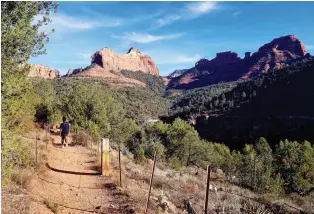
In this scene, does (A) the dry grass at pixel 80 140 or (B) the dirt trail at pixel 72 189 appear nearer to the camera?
(B) the dirt trail at pixel 72 189

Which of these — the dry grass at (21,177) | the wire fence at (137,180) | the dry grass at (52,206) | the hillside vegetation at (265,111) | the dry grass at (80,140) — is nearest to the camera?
the dry grass at (52,206)

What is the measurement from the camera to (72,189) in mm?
12219

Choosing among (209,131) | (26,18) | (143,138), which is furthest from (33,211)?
(209,131)

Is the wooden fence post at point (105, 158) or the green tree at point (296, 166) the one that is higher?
the wooden fence post at point (105, 158)

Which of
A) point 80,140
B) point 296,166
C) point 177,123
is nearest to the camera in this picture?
point 80,140

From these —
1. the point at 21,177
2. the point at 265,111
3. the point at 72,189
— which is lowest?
the point at 72,189

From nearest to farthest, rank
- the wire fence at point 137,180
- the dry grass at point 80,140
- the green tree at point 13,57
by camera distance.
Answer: the green tree at point 13,57
the wire fence at point 137,180
the dry grass at point 80,140

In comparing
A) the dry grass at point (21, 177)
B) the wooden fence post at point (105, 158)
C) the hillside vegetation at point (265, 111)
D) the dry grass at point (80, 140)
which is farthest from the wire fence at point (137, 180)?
the hillside vegetation at point (265, 111)

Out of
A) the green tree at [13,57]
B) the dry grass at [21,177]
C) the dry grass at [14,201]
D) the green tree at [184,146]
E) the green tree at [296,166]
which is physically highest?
the green tree at [13,57]

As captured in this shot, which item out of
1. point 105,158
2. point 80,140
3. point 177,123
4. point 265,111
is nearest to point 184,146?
point 177,123

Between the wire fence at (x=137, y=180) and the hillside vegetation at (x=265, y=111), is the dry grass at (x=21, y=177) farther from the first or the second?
the hillside vegetation at (x=265, y=111)

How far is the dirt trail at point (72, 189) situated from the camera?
10320mm

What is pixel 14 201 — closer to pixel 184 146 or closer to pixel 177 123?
pixel 184 146

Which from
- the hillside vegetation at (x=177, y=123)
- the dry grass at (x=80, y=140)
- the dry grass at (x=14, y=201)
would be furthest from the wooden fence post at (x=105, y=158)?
the dry grass at (x=80, y=140)
